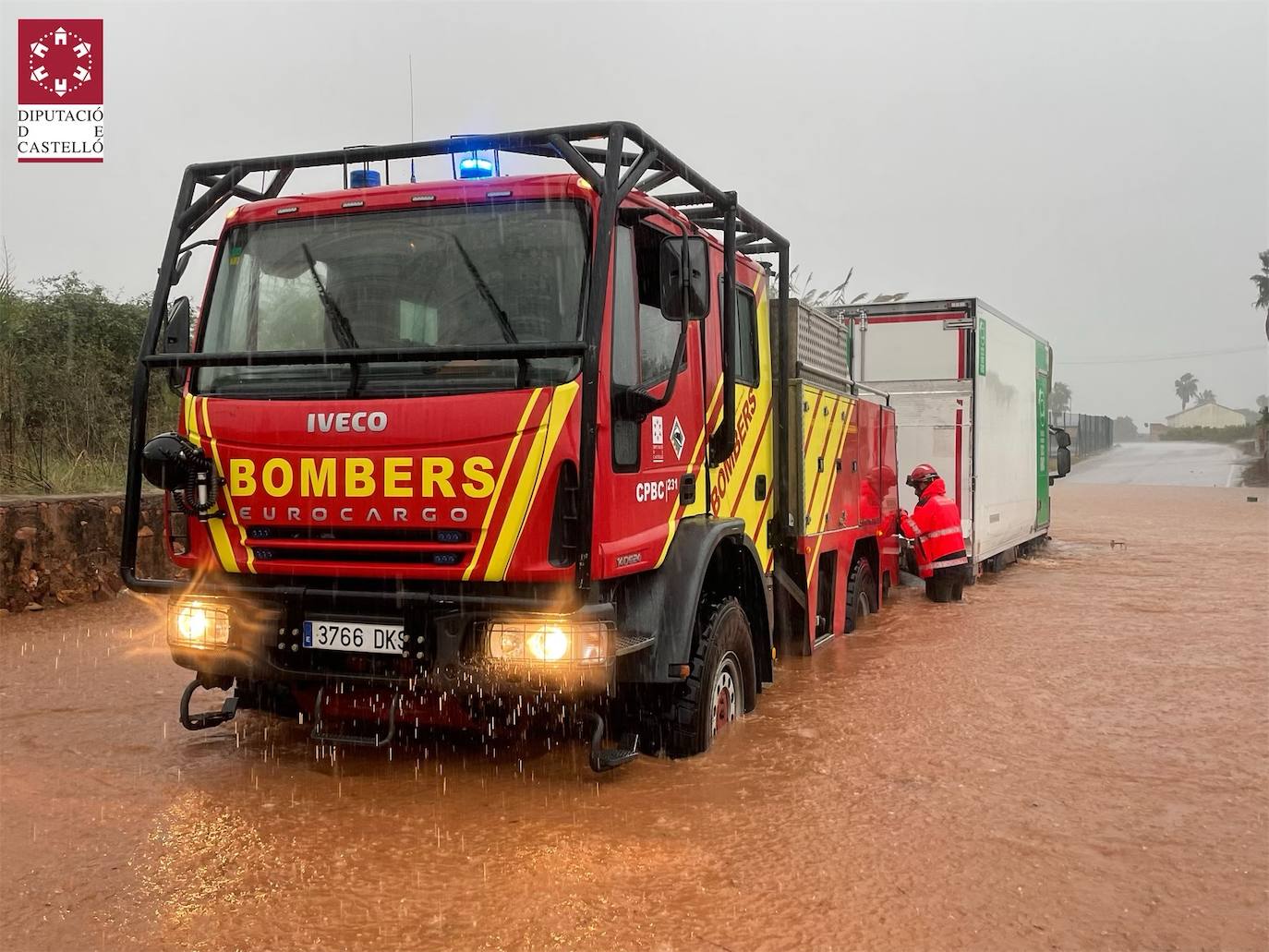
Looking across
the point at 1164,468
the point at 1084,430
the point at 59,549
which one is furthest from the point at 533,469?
the point at 1084,430

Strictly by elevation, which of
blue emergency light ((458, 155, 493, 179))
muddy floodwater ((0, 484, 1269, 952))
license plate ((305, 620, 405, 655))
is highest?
blue emergency light ((458, 155, 493, 179))

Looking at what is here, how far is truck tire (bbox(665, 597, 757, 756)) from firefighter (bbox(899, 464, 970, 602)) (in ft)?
15.1

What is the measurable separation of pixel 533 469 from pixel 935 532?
6.56m

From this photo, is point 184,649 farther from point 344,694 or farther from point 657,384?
point 657,384

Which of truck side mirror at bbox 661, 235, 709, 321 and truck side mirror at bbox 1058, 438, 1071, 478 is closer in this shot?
truck side mirror at bbox 661, 235, 709, 321

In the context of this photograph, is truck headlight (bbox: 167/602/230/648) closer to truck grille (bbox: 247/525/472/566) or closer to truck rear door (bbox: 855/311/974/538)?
truck grille (bbox: 247/525/472/566)

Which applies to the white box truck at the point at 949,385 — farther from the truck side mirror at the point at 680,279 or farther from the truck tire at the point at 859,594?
the truck side mirror at the point at 680,279

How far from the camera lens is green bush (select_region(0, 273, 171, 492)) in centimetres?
1011

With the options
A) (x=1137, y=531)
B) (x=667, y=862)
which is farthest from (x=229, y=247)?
(x=1137, y=531)

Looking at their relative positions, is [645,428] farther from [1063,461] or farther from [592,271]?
[1063,461]

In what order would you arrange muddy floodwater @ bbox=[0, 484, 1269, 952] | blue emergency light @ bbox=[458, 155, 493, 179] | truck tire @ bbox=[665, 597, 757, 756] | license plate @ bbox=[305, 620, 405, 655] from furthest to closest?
truck tire @ bbox=[665, 597, 757, 756] < blue emergency light @ bbox=[458, 155, 493, 179] < license plate @ bbox=[305, 620, 405, 655] < muddy floodwater @ bbox=[0, 484, 1269, 952]

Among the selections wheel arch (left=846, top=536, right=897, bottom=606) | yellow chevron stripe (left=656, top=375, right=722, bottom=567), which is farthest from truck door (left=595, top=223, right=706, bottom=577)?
wheel arch (left=846, top=536, right=897, bottom=606)

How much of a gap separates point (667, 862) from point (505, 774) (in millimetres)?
1125

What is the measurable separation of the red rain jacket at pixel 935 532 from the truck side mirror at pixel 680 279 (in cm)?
598
